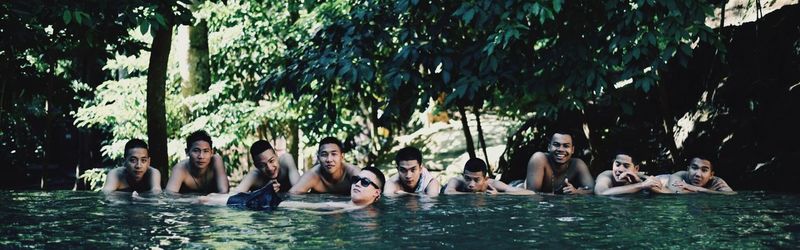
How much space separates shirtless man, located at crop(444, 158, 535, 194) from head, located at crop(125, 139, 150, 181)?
3.17 m

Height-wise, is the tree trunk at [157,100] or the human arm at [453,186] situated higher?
the tree trunk at [157,100]

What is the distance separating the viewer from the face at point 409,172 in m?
11.7

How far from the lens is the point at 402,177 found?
38.7ft

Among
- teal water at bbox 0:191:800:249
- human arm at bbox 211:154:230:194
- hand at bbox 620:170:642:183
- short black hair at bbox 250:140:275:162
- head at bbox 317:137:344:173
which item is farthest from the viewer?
human arm at bbox 211:154:230:194

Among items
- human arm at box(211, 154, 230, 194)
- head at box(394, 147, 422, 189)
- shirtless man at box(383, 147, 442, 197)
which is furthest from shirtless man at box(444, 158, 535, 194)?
human arm at box(211, 154, 230, 194)

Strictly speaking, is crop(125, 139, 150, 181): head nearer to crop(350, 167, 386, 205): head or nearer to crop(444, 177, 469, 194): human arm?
crop(350, 167, 386, 205): head

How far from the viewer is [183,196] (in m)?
11.5

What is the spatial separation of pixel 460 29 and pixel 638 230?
5.39 metres

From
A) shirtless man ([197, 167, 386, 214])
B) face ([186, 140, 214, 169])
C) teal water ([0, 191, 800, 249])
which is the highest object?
face ([186, 140, 214, 169])

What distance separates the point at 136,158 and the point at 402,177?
275cm

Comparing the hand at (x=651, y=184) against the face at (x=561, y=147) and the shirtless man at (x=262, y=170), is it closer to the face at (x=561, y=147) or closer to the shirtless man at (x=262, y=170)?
the face at (x=561, y=147)

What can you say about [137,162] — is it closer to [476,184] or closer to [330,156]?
[330,156]

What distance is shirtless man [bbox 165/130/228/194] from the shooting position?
12.1 m

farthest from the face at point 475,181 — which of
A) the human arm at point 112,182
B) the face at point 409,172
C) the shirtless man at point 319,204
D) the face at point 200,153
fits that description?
the human arm at point 112,182
